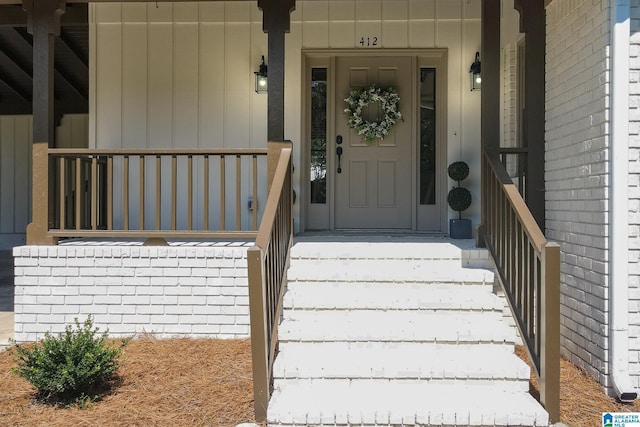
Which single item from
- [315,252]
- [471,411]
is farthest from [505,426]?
[315,252]

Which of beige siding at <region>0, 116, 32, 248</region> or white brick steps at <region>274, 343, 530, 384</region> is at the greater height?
beige siding at <region>0, 116, 32, 248</region>

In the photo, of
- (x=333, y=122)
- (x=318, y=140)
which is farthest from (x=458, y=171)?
(x=318, y=140)

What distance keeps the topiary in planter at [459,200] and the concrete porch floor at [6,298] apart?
13.7 feet

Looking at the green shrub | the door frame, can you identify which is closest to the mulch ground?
the green shrub

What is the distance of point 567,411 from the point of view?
2.94m

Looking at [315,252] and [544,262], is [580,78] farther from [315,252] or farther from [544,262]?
[315,252]

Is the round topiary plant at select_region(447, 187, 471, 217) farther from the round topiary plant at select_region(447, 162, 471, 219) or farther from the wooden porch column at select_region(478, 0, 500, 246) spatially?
the wooden porch column at select_region(478, 0, 500, 246)

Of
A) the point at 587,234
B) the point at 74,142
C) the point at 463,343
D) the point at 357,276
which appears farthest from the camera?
the point at 74,142

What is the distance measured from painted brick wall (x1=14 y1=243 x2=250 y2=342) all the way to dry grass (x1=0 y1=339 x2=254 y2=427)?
0.27 meters

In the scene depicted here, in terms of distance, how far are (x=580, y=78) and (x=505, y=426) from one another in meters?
2.38

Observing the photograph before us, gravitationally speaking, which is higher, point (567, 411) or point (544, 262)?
point (544, 262)

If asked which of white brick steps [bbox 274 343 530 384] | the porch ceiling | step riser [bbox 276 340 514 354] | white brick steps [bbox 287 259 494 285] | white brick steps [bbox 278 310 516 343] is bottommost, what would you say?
white brick steps [bbox 274 343 530 384]

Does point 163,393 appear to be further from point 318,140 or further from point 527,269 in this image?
point 318,140

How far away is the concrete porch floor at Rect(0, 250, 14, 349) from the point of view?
4.52 meters
